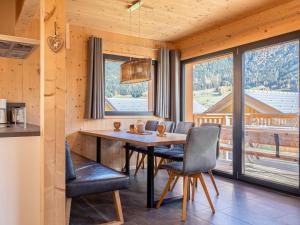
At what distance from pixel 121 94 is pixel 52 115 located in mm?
3169

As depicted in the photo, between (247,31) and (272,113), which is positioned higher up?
(247,31)

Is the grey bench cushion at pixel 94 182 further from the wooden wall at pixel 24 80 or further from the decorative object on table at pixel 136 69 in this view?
the wooden wall at pixel 24 80

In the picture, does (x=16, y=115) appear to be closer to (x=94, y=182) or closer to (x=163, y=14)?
(x=94, y=182)

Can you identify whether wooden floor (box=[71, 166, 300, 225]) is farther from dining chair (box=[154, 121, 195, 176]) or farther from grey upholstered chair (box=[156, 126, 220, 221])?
dining chair (box=[154, 121, 195, 176])

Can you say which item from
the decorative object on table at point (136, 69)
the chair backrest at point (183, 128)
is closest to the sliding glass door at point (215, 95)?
the chair backrest at point (183, 128)

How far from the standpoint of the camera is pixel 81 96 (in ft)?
14.5

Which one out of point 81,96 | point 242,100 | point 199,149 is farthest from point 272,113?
point 81,96

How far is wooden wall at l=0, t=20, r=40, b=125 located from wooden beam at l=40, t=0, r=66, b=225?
2174mm

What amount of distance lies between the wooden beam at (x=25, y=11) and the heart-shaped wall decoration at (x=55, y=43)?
120 centimetres

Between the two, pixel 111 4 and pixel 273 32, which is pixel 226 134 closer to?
pixel 273 32

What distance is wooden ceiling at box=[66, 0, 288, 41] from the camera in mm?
3465

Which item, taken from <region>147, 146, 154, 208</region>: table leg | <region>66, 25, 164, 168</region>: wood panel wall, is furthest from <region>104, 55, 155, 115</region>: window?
<region>147, 146, 154, 208</region>: table leg

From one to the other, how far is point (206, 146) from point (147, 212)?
90cm

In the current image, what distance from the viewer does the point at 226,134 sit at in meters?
4.35
